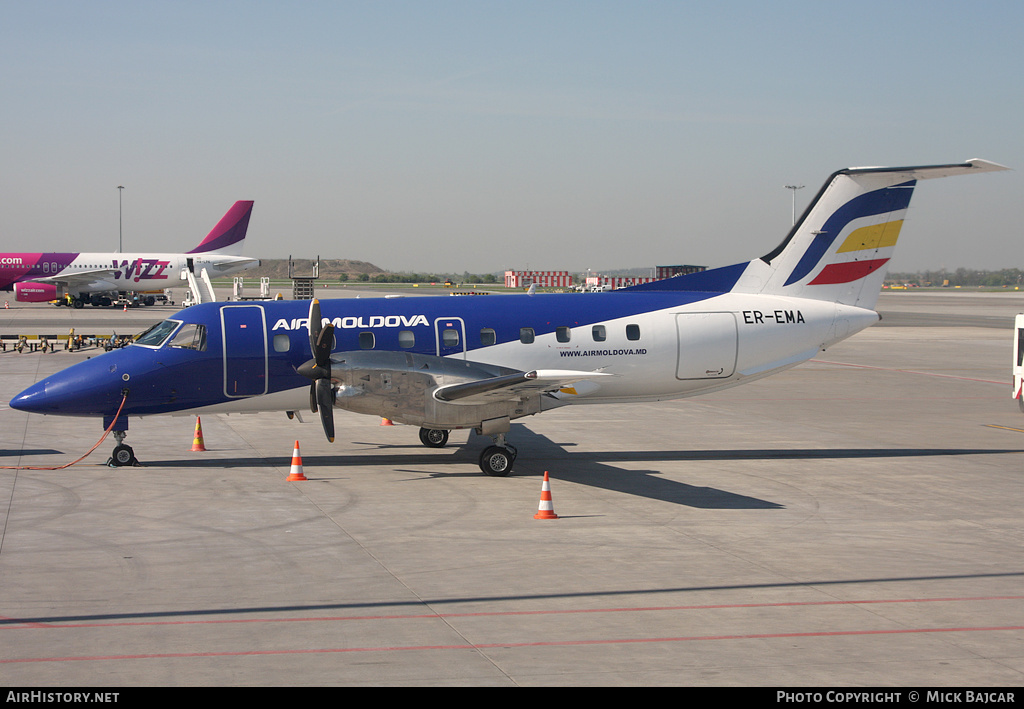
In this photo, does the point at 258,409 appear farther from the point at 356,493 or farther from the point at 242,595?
the point at 242,595

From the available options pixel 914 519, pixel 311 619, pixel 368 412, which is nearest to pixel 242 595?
pixel 311 619

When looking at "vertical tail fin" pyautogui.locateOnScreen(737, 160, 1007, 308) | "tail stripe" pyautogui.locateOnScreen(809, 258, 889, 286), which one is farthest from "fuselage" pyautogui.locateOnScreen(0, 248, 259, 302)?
"tail stripe" pyautogui.locateOnScreen(809, 258, 889, 286)

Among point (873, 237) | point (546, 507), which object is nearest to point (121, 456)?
point (546, 507)

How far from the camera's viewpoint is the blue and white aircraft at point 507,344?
55.8 ft

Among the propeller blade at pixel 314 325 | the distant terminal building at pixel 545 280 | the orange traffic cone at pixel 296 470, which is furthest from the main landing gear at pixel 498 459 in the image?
the distant terminal building at pixel 545 280

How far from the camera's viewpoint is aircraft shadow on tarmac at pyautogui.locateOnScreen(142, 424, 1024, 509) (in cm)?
1609

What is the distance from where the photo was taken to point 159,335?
18.2m

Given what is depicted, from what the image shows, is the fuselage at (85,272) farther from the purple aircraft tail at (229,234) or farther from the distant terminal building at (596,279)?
the distant terminal building at (596,279)

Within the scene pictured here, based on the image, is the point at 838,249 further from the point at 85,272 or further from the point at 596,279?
the point at 596,279

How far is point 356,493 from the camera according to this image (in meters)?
15.8

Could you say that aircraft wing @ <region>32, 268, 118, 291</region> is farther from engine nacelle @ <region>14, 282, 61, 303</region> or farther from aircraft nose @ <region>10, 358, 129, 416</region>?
aircraft nose @ <region>10, 358, 129, 416</region>

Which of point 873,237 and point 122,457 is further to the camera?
point 873,237

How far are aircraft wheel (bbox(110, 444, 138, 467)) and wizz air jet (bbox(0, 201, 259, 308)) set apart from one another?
2218 inches

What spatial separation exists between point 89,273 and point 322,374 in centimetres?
6288
